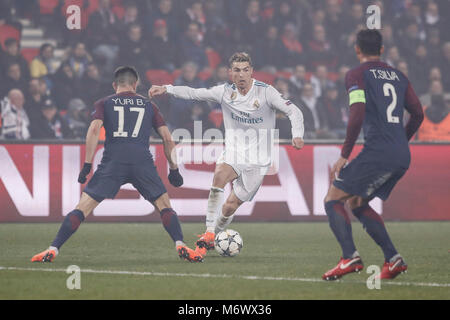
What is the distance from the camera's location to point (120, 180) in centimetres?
865

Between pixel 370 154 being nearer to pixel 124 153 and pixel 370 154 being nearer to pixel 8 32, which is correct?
pixel 124 153

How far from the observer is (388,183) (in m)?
7.04

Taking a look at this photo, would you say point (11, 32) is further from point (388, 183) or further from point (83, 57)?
point (388, 183)

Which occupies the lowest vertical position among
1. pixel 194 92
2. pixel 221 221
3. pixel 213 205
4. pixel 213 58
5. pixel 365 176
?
pixel 221 221

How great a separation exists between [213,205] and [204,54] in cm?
828

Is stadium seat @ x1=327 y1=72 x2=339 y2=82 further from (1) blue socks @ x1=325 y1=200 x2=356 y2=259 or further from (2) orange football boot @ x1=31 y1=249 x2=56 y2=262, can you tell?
(1) blue socks @ x1=325 y1=200 x2=356 y2=259

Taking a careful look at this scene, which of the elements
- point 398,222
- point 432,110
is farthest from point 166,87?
point 432,110

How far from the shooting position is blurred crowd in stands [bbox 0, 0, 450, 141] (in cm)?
1481

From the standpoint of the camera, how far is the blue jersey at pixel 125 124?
8641 millimetres

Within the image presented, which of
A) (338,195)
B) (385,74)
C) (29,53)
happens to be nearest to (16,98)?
(29,53)

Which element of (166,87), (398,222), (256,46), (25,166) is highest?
(256,46)

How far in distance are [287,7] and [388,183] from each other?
12.1m

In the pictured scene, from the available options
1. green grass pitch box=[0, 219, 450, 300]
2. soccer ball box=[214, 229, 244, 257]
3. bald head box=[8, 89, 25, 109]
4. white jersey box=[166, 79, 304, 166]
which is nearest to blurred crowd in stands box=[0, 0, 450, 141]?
bald head box=[8, 89, 25, 109]

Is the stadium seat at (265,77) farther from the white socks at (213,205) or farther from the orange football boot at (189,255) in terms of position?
the orange football boot at (189,255)
